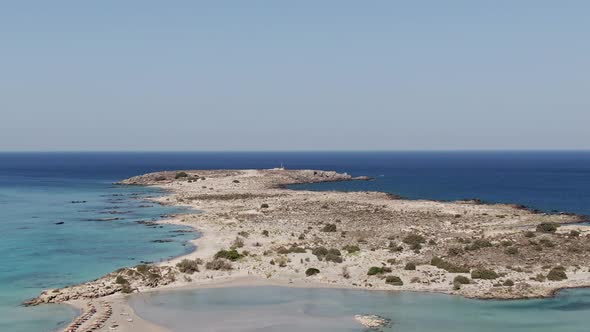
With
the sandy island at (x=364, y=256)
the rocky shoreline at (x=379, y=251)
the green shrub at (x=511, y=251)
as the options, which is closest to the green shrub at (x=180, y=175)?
the rocky shoreline at (x=379, y=251)

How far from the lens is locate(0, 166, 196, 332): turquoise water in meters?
38.3

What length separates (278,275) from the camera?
153 feet

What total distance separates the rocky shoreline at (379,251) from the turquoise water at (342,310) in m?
2.01

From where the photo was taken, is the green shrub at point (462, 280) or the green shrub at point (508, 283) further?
the green shrub at point (462, 280)

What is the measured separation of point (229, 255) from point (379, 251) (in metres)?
14.0

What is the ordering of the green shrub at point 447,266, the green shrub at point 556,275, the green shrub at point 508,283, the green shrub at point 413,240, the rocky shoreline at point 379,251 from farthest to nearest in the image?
the green shrub at point 413,240
the green shrub at point 447,266
the green shrub at point 556,275
the rocky shoreline at point 379,251
the green shrub at point 508,283

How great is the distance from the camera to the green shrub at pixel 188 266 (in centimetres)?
4703

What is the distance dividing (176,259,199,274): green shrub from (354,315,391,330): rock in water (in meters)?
16.5

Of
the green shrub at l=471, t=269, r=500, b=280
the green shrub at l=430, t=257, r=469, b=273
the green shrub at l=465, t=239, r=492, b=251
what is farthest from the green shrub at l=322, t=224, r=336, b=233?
the green shrub at l=471, t=269, r=500, b=280

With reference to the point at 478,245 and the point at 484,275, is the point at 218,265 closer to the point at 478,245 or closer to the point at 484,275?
the point at 484,275

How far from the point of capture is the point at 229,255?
5178 cm

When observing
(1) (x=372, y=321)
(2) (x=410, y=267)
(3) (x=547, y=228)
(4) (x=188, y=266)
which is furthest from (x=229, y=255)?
(3) (x=547, y=228)

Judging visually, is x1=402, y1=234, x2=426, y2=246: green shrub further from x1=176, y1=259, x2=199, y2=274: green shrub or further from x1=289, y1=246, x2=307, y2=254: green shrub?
x1=176, y1=259, x2=199, y2=274: green shrub

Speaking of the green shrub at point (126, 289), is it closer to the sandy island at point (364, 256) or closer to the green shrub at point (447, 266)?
the sandy island at point (364, 256)
